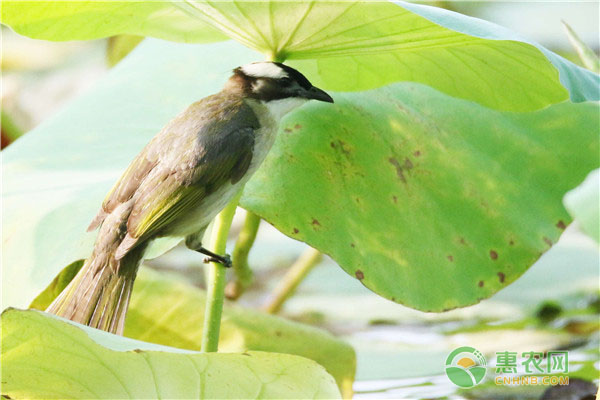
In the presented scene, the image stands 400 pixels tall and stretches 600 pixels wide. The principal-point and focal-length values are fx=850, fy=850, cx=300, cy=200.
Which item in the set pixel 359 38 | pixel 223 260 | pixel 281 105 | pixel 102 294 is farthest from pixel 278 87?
pixel 102 294

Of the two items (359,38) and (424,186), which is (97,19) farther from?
(424,186)

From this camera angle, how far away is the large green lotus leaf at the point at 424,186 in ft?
3.77

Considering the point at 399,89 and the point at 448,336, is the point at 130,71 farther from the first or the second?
the point at 448,336

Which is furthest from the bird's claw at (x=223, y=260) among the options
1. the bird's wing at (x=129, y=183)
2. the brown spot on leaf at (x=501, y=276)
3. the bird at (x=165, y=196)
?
the brown spot on leaf at (x=501, y=276)

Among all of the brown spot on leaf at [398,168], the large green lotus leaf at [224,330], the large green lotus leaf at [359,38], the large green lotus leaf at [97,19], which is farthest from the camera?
the large green lotus leaf at [224,330]

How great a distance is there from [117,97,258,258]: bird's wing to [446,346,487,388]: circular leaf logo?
50cm

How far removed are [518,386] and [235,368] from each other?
0.79 meters

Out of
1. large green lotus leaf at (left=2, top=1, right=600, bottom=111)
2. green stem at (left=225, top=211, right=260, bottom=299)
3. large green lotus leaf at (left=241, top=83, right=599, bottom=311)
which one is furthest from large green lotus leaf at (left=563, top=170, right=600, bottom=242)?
green stem at (left=225, top=211, right=260, bottom=299)

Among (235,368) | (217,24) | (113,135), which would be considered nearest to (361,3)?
(217,24)

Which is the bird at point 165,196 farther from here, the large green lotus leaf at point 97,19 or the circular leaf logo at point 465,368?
the circular leaf logo at point 465,368

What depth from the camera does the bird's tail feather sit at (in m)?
1.03

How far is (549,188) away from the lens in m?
1.36

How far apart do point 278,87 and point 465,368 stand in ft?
1.74

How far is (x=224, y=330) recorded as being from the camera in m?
1.41
